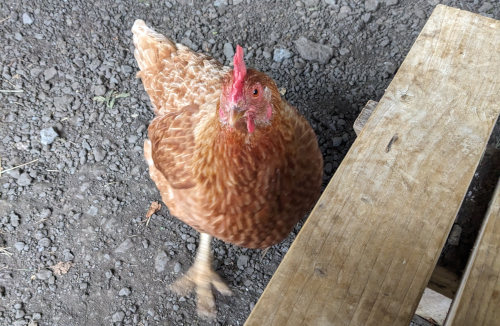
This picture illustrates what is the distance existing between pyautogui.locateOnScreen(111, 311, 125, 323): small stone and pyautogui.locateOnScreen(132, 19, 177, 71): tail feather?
1.32 metres

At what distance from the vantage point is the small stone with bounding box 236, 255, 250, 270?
234 cm

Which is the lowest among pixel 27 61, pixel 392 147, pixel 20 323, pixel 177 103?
pixel 20 323

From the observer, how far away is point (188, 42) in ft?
10.5

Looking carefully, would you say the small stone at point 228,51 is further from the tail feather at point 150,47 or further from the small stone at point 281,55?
the tail feather at point 150,47

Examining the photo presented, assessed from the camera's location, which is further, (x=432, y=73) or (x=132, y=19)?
(x=132, y=19)

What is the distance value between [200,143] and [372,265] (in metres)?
0.88

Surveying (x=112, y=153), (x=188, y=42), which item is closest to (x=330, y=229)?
(x=112, y=153)

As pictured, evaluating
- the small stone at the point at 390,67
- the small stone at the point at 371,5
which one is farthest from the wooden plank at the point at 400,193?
the small stone at the point at 371,5

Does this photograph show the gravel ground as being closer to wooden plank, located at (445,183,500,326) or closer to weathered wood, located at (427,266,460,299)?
weathered wood, located at (427,266,460,299)

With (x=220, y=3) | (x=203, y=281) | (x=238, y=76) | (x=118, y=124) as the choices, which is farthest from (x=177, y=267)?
(x=220, y=3)

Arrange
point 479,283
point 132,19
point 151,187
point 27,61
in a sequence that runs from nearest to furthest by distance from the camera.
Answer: point 479,283
point 151,187
point 27,61
point 132,19

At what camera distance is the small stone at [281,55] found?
10.0ft

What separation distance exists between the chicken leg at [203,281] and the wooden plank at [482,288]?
1.34 metres

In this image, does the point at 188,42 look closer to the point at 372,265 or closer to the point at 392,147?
the point at 392,147
